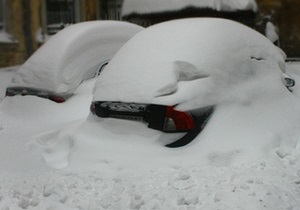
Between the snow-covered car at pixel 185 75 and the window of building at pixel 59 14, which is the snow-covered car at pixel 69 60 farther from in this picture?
the window of building at pixel 59 14

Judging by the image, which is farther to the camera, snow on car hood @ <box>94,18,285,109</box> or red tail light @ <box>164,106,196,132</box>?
snow on car hood @ <box>94,18,285,109</box>

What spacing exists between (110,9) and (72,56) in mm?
12292

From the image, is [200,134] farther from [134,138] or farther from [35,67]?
[35,67]

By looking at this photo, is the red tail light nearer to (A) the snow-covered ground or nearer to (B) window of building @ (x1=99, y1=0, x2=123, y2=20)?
(A) the snow-covered ground

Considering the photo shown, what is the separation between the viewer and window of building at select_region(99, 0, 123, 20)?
18.5m

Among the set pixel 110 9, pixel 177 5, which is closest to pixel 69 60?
pixel 177 5

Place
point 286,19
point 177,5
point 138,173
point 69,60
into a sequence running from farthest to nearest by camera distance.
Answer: point 286,19 < point 177,5 < point 69,60 < point 138,173

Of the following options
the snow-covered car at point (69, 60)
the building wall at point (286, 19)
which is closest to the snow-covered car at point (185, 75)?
the snow-covered car at point (69, 60)

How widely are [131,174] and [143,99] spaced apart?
2.20ft

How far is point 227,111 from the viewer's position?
14.9ft

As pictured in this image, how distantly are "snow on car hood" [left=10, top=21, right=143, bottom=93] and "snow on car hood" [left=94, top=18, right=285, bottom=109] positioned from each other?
140cm

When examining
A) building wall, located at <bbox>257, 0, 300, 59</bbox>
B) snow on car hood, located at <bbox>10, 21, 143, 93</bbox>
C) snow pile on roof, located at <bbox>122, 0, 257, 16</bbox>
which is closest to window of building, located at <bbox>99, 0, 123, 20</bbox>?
snow pile on roof, located at <bbox>122, 0, 257, 16</bbox>

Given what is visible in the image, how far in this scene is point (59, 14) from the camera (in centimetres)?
1769

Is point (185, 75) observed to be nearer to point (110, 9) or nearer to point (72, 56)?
point (72, 56)
